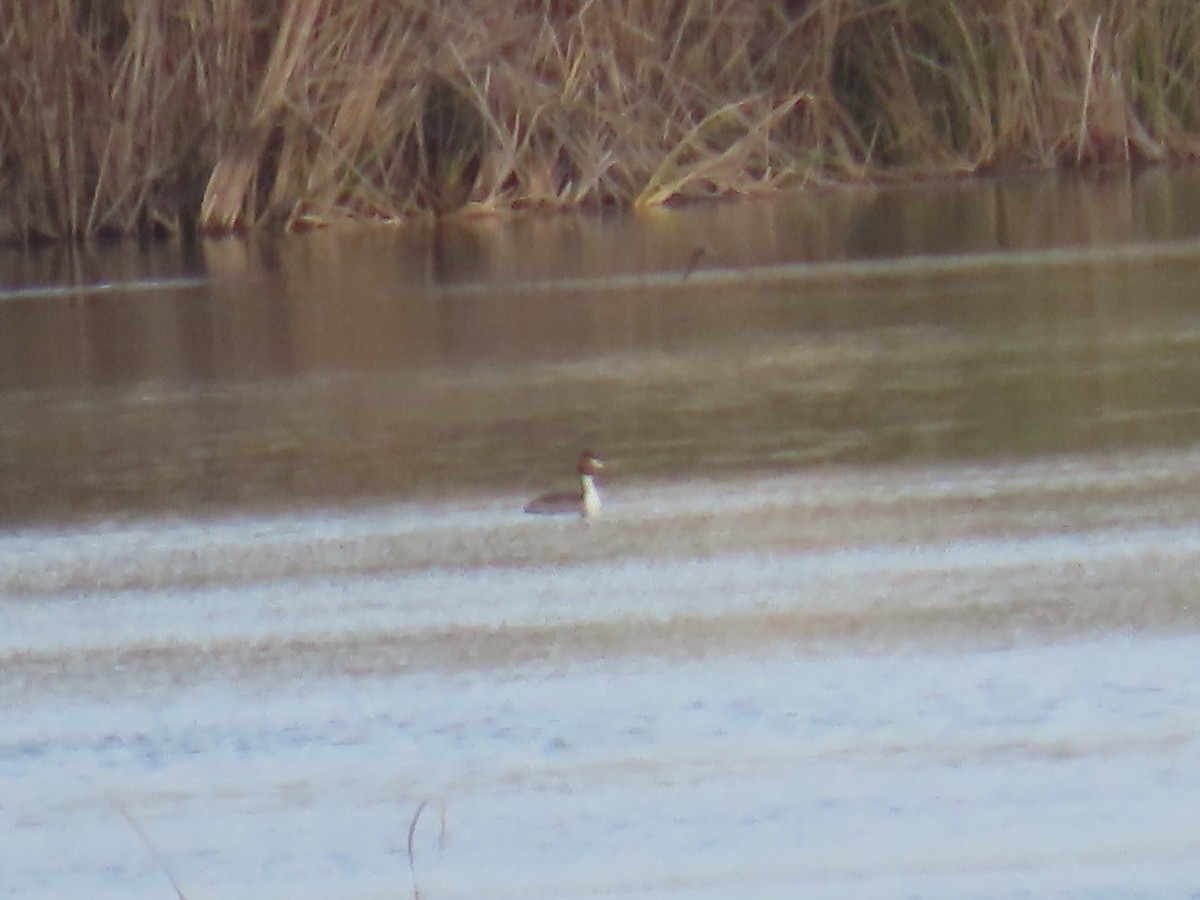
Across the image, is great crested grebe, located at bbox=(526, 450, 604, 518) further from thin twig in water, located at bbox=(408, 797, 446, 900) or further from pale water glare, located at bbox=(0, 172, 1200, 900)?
thin twig in water, located at bbox=(408, 797, 446, 900)

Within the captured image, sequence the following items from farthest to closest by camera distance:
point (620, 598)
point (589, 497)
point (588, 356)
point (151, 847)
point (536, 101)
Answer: point (536, 101)
point (588, 356)
point (589, 497)
point (620, 598)
point (151, 847)

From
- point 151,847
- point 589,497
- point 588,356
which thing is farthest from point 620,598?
point 588,356

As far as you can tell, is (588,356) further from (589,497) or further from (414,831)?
(414,831)

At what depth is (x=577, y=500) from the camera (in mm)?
3918

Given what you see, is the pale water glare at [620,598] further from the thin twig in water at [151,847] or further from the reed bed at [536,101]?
the reed bed at [536,101]

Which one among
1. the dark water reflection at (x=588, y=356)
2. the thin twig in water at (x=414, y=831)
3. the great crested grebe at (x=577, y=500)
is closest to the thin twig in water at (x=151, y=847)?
the thin twig in water at (x=414, y=831)

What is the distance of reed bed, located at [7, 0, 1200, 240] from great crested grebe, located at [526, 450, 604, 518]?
5.72 meters

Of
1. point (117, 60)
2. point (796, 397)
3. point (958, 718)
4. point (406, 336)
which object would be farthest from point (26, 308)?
point (958, 718)

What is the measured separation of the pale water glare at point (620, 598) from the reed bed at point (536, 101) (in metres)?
2.98

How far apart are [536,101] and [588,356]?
14.2ft

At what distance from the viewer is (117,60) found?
9.35m

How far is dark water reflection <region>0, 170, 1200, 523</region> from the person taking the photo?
437 cm

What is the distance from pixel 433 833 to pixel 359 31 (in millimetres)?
7461

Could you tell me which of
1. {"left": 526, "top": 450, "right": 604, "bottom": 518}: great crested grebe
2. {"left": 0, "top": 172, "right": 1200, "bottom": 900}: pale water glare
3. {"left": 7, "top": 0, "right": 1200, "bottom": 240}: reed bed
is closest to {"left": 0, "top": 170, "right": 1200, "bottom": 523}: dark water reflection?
{"left": 0, "top": 172, "right": 1200, "bottom": 900}: pale water glare
